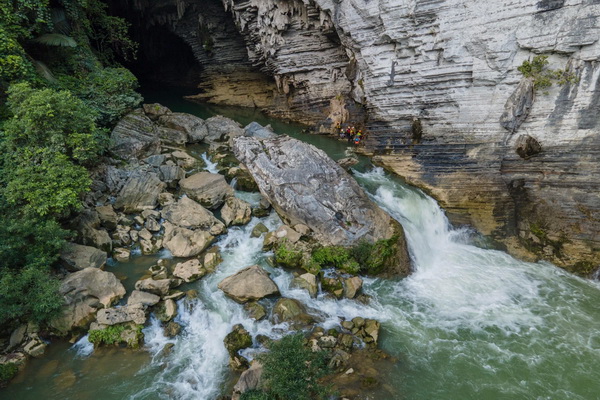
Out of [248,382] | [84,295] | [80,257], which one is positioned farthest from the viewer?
[80,257]

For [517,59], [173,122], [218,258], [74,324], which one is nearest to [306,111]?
[173,122]

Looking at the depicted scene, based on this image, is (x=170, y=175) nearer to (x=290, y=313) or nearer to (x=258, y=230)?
(x=258, y=230)

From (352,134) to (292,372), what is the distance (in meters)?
14.4

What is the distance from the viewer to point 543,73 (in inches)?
457

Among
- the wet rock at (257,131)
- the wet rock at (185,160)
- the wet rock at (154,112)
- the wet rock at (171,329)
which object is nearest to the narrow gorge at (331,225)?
the wet rock at (171,329)

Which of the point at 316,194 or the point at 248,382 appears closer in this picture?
the point at 248,382

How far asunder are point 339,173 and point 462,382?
7187mm

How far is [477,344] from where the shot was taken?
9.05 m

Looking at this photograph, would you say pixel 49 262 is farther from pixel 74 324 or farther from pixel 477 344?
pixel 477 344

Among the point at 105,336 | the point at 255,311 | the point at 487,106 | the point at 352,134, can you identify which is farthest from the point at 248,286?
the point at 352,134

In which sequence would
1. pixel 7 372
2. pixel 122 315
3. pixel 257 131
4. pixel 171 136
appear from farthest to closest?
1. pixel 257 131
2. pixel 171 136
3. pixel 122 315
4. pixel 7 372

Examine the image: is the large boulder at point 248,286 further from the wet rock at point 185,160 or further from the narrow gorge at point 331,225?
the wet rock at point 185,160

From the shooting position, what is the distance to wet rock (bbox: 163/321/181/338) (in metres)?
8.52

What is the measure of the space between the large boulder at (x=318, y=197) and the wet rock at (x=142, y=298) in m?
4.77
